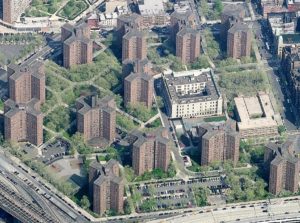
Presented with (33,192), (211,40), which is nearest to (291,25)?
(211,40)

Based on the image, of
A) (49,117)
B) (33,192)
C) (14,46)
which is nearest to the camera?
(33,192)

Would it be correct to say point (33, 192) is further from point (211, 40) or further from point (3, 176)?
point (211, 40)

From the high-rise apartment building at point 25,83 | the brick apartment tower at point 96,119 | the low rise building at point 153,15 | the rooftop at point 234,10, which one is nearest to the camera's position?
the brick apartment tower at point 96,119

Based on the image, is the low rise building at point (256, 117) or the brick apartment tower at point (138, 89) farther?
the brick apartment tower at point (138, 89)

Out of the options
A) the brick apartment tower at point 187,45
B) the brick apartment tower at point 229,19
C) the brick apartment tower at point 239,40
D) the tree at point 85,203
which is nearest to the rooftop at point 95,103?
the tree at point 85,203

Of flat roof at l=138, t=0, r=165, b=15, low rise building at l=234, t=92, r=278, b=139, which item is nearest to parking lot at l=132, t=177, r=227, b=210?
low rise building at l=234, t=92, r=278, b=139

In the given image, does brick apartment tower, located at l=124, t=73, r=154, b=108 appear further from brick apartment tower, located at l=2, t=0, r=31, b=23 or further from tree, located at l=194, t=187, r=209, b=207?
brick apartment tower, located at l=2, t=0, r=31, b=23

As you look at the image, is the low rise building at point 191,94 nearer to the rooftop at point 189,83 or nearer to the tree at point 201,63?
the rooftop at point 189,83
